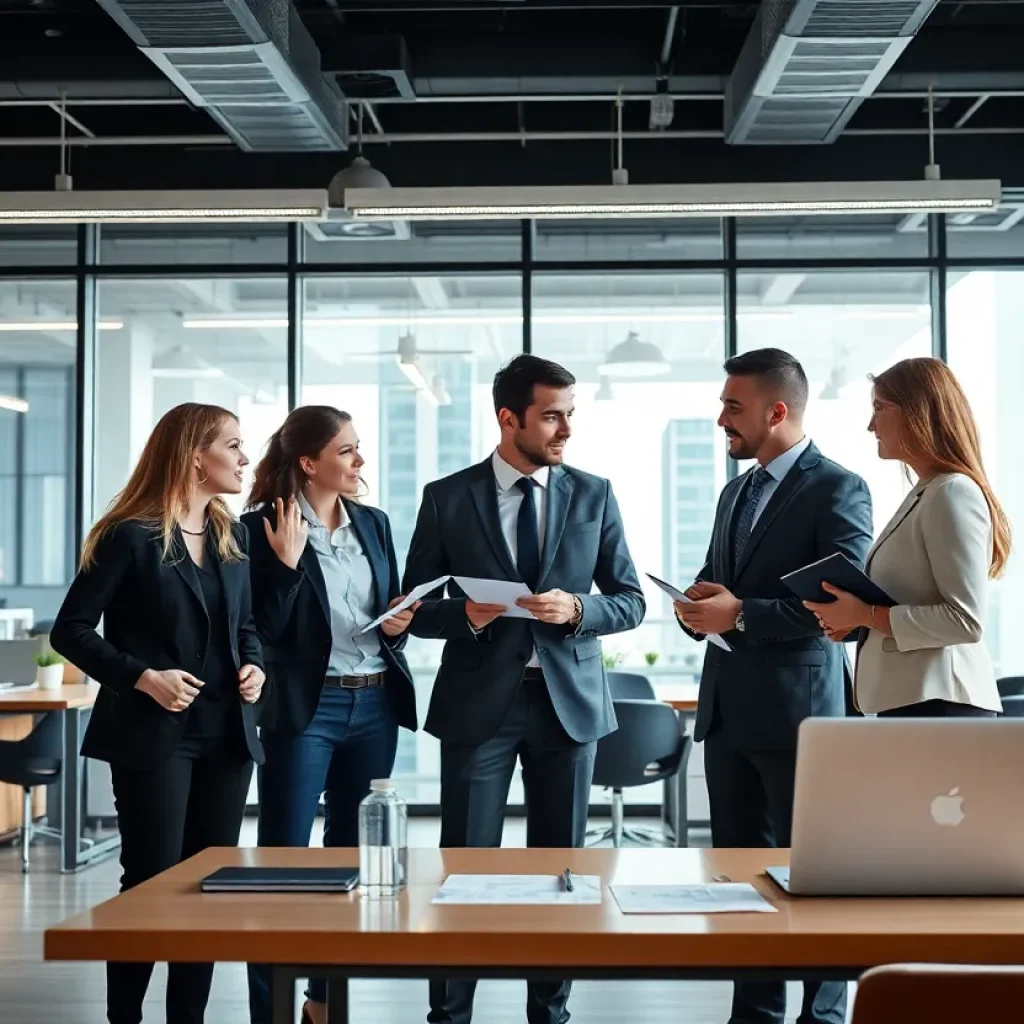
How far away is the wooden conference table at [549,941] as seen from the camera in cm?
184

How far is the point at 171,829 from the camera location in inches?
123

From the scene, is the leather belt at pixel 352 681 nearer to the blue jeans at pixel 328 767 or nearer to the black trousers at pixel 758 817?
the blue jeans at pixel 328 767

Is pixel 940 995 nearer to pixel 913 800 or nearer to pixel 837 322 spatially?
pixel 913 800

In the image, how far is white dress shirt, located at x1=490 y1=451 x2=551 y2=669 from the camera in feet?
11.6

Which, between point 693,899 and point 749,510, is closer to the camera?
point 693,899

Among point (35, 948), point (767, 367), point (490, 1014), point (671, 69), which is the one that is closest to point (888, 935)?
point (767, 367)

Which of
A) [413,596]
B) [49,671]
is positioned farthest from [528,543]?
[49,671]

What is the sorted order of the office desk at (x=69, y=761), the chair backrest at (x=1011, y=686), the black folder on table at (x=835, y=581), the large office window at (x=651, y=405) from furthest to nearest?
the large office window at (x=651, y=405) → the chair backrest at (x=1011, y=686) → the office desk at (x=69, y=761) → the black folder on table at (x=835, y=581)

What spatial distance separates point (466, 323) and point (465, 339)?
0.33 ft

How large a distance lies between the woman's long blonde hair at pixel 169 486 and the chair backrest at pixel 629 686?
12.5 ft

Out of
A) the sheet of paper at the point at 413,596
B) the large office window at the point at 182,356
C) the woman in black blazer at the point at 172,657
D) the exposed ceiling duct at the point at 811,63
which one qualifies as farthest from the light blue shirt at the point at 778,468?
the large office window at the point at 182,356

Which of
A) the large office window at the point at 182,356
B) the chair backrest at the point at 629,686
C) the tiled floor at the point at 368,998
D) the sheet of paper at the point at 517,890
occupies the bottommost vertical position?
the tiled floor at the point at 368,998

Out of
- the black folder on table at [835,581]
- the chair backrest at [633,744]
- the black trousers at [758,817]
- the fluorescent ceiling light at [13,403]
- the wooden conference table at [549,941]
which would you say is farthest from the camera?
the fluorescent ceiling light at [13,403]

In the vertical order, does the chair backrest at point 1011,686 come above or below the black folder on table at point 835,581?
below
